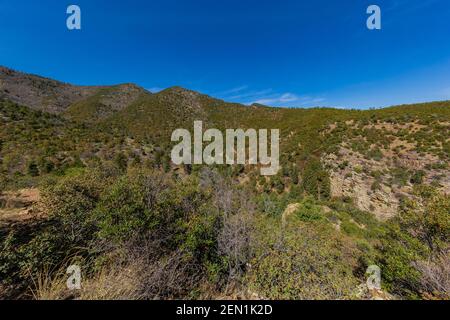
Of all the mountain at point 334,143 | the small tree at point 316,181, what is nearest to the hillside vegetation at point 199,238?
the mountain at point 334,143

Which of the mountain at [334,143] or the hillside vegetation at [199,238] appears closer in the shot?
the hillside vegetation at [199,238]

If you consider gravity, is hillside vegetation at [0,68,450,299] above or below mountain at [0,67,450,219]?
below

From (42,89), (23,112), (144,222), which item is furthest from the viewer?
(42,89)

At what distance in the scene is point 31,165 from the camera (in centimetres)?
1095

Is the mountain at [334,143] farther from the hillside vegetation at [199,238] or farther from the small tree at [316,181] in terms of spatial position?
the small tree at [316,181]

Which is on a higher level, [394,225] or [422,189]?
[422,189]

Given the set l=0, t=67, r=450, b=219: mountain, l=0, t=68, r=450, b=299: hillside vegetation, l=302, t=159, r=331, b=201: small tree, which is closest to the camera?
l=0, t=68, r=450, b=299: hillside vegetation

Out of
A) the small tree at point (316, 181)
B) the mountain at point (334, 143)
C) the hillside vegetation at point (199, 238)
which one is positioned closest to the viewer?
the hillside vegetation at point (199, 238)

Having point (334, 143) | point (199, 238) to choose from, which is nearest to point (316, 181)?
point (334, 143)

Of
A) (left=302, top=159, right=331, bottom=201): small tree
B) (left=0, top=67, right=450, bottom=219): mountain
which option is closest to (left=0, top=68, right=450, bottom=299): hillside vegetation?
(left=0, top=67, right=450, bottom=219): mountain

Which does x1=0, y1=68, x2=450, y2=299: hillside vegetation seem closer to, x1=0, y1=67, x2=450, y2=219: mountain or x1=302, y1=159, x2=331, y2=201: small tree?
x1=0, y1=67, x2=450, y2=219: mountain
